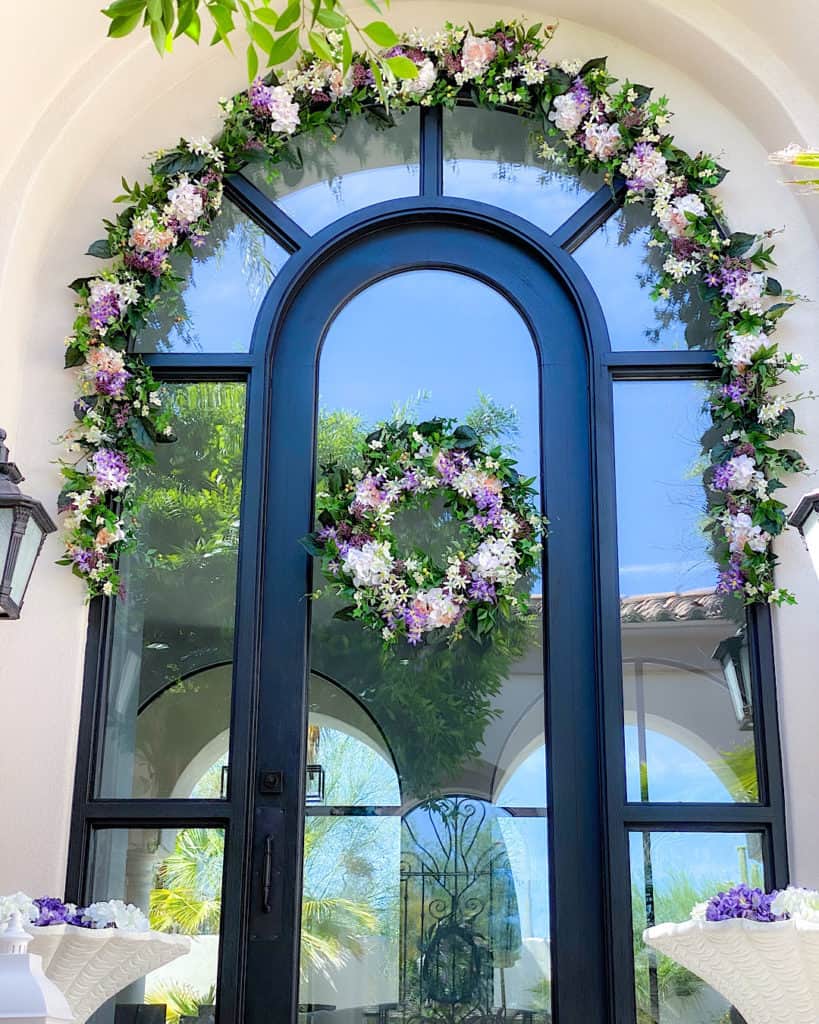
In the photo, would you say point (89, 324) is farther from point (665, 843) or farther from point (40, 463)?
point (665, 843)

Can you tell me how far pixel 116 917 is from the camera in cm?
330

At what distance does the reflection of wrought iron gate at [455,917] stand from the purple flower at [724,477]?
1138 mm

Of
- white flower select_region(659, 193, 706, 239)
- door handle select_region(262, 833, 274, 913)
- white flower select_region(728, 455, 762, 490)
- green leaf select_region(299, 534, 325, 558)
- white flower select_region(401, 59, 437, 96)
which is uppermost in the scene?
white flower select_region(401, 59, 437, 96)

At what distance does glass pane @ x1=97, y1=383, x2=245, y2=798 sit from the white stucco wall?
16cm

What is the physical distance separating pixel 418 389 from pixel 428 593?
0.69 meters

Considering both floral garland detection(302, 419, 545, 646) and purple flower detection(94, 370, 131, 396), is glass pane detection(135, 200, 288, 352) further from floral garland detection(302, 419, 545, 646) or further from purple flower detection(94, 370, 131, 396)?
floral garland detection(302, 419, 545, 646)

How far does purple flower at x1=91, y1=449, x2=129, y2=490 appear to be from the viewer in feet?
13.3

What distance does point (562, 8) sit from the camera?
445 cm

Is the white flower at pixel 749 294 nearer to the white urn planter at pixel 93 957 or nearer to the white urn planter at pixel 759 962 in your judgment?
the white urn planter at pixel 759 962

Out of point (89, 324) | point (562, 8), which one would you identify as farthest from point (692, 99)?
point (89, 324)

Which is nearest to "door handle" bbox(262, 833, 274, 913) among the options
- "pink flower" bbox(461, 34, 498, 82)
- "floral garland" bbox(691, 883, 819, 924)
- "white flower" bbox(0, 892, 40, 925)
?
"white flower" bbox(0, 892, 40, 925)

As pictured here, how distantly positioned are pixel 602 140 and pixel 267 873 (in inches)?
95.9

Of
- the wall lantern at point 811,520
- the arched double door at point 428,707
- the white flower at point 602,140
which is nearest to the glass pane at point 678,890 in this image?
the arched double door at point 428,707

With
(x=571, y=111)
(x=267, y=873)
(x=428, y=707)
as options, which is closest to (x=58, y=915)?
(x=267, y=873)
